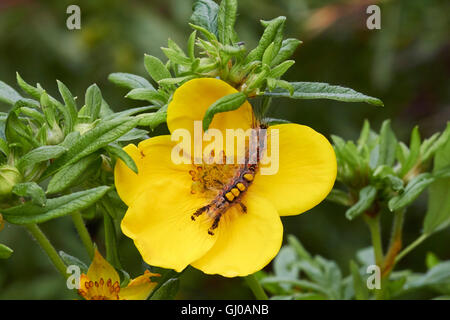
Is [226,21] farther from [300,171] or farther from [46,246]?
[46,246]

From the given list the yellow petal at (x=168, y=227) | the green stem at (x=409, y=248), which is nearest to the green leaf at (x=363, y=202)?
the green stem at (x=409, y=248)

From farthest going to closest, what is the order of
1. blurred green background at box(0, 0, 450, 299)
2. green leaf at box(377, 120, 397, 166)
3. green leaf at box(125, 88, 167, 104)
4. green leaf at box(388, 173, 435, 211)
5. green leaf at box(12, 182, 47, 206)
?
blurred green background at box(0, 0, 450, 299) → green leaf at box(377, 120, 397, 166) → green leaf at box(388, 173, 435, 211) → green leaf at box(125, 88, 167, 104) → green leaf at box(12, 182, 47, 206)

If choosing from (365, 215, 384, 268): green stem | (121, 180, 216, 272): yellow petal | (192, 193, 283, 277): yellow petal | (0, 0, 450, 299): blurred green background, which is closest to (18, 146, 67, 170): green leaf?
(121, 180, 216, 272): yellow petal

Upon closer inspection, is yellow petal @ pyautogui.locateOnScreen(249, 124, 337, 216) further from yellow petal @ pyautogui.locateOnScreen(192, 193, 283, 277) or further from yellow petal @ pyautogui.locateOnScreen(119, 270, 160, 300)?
yellow petal @ pyautogui.locateOnScreen(119, 270, 160, 300)

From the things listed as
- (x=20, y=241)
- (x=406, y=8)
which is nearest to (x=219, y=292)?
(x=20, y=241)

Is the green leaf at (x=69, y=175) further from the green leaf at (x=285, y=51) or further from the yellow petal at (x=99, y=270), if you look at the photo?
the green leaf at (x=285, y=51)
